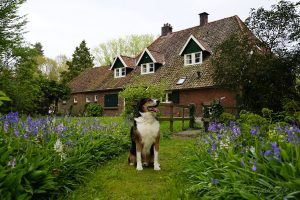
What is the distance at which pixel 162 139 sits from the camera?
13.1m

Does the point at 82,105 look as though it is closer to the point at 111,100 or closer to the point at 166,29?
the point at 111,100

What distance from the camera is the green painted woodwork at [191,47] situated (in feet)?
90.4

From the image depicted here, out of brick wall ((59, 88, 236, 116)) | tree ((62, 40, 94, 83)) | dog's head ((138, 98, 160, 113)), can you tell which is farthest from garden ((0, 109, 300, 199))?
tree ((62, 40, 94, 83))

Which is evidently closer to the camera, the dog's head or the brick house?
the dog's head

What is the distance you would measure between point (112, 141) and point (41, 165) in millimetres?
4881

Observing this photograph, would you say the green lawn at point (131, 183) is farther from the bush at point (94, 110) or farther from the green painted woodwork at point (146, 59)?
the bush at point (94, 110)

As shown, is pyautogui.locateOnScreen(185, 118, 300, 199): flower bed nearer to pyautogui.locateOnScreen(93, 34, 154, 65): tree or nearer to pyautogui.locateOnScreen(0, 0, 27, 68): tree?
pyautogui.locateOnScreen(0, 0, 27, 68): tree

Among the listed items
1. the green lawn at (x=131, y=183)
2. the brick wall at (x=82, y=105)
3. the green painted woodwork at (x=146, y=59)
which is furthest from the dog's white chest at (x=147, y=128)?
the brick wall at (x=82, y=105)

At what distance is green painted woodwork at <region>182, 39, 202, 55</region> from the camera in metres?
27.6

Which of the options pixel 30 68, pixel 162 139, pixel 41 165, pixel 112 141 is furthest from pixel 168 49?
pixel 41 165

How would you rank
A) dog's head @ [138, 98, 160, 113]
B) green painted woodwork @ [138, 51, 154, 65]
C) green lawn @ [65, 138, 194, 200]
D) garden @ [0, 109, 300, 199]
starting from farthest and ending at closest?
1. green painted woodwork @ [138, 51, 154, 65]
2. dog's head @ [138, 98, 160, 113]
3. green lawn @ [65, 138, 194, 200]
4. garden @ [0, 109, 300, 199]

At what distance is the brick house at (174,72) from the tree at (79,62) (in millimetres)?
12388

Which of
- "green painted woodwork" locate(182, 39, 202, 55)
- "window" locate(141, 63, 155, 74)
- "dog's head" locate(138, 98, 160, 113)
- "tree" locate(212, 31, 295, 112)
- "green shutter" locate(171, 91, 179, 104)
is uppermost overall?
"green painted woodwork" locate(182, 39, 202, 55)

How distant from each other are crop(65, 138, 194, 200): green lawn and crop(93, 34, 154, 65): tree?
135 feet
